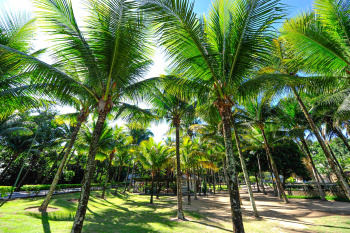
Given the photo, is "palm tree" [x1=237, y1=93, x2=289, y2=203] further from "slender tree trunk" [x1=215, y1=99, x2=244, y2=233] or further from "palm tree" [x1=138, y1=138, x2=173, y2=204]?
"slender tree trunk" [x1=215, y1=99, x2=244, y2=233]

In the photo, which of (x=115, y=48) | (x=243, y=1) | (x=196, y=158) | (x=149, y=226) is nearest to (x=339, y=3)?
(x=243, y=1)

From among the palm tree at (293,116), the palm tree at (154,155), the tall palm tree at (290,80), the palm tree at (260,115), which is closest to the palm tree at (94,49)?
the tall palm tree at (290,80)

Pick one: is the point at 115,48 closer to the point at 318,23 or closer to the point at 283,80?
the point at 283,80

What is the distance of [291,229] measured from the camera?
7262 millimetres

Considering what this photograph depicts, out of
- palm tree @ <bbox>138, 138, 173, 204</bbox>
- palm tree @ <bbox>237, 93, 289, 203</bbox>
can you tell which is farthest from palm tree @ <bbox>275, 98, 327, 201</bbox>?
palm tree @ <bbox>138, 138, 173, 204</bbox>

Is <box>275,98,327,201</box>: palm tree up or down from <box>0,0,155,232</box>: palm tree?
up

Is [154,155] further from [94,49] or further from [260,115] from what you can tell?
[94,49]

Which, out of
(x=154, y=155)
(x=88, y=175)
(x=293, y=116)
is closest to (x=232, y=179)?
(x=88, y=175)

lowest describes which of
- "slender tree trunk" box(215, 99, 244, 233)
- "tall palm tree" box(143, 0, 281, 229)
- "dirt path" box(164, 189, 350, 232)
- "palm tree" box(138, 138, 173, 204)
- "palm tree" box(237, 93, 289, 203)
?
"dirt path" box(164, 189, 350, 232)

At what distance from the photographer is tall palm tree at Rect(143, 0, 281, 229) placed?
4.13m

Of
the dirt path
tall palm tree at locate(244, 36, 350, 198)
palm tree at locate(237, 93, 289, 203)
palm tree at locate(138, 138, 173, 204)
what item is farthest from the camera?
palm tree at locate(138, 138, 173, 204)

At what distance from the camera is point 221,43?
5.28 metres

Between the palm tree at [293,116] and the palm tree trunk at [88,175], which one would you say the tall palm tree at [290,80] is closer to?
the palm tree trunk at [88,175]

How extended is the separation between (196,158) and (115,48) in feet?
48.0
